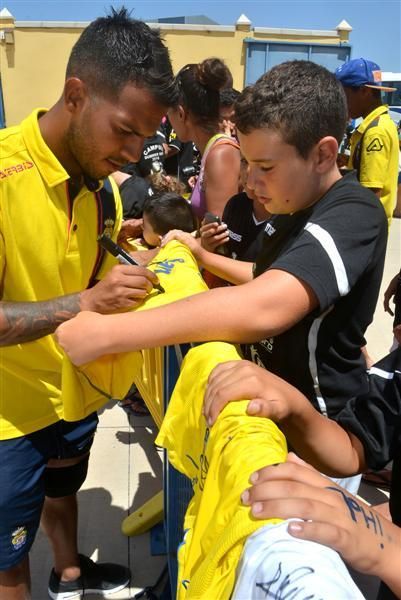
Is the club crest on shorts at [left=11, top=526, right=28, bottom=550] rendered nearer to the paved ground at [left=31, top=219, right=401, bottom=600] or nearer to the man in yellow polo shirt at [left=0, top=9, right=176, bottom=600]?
the man in yellow polo shirt at [left=0, top=9, right=176, bottom=600]

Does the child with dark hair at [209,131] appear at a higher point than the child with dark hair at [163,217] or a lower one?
higher

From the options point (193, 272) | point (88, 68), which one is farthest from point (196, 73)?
point (193, 272)

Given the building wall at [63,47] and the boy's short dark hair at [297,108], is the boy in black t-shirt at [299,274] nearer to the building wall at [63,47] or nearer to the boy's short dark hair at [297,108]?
the boy's short dark hair at [297,108]

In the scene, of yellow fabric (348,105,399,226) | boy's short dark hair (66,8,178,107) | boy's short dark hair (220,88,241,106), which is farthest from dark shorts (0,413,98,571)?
yellow fabric (348,105,399,226)

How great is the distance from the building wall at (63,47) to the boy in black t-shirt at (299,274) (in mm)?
19321

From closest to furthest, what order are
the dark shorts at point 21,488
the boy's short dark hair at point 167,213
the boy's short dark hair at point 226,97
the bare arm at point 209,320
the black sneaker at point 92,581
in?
the bare arm at point 209,320
the dark shorts at point 21,488
the black sneaker at point 92,581
the boy's short dark hair at point 167,213
the boy's short dark hair at point 226,97

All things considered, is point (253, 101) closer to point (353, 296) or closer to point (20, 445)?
point (353, 296)

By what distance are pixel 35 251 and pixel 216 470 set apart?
104cm

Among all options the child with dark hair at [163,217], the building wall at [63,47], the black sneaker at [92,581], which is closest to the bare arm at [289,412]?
the black sneaker at [92,581]

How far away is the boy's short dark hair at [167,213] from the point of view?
Result: 2963 millimetres

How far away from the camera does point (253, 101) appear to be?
1429 millimetres

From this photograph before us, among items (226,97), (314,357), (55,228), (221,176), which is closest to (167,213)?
(221,176)

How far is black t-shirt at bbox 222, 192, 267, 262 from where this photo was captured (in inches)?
105

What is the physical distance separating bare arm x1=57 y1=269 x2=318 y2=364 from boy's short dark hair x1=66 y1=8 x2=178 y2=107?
0.76 metres
